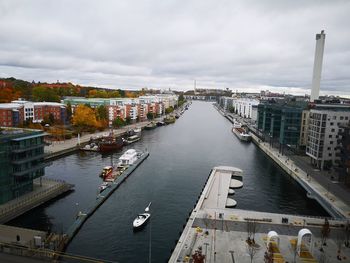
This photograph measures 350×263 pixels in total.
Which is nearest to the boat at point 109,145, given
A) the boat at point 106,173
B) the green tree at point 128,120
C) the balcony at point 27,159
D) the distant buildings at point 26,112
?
the boat at point 106,173

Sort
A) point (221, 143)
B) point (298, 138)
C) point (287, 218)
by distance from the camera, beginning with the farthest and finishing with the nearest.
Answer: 1. point (221, 143)
2. point (298, 138)
3. point (287, 218)

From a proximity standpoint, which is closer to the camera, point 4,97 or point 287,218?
point 287,218

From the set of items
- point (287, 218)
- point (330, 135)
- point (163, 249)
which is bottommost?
point (163, 249)

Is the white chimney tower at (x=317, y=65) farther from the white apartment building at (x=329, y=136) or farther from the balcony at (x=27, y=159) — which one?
the balcony at (x=27, y=159)

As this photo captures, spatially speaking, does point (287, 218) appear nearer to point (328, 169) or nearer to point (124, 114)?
point (328, 169)

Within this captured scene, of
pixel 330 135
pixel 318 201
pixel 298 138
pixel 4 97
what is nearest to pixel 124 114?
pixel 4 97

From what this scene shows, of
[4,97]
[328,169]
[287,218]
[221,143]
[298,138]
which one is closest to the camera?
[287,218]

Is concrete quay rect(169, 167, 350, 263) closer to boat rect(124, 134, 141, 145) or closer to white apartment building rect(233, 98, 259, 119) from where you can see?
boat rect(124, 134, 141, 145)
